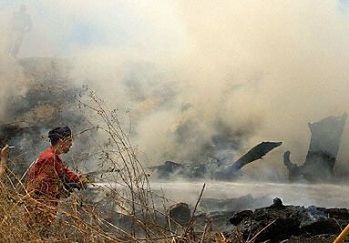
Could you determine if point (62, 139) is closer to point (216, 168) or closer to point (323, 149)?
point (216, 168)

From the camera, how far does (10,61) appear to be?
1767cm

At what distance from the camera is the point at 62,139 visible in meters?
5.61

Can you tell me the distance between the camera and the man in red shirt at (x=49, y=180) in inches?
170

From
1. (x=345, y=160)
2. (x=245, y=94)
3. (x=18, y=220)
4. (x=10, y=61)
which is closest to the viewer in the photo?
(x=18, y=220)

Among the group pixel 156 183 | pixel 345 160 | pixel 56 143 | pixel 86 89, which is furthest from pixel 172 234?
pixel 86 89

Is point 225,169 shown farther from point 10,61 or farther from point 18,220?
point 10,61

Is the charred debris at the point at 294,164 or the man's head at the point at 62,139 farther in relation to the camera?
the charred debris at the point at 294,164

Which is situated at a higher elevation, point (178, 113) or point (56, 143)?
point (178, 113)

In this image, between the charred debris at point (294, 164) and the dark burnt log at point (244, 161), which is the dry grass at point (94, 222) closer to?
the dark burnt log at point (244, 161)

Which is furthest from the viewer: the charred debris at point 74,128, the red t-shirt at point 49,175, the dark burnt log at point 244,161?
the charred debris at point 74,128

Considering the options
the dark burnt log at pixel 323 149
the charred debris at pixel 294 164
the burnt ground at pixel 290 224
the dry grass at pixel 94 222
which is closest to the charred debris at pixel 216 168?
the charred debris at pixel 294 164

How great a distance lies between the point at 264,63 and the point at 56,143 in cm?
1224

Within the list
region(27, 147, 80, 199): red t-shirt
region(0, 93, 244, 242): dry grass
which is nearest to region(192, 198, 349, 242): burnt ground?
region(27, 147, 80, 199): red t-shirt

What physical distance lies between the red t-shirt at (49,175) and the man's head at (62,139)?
0.08 m
